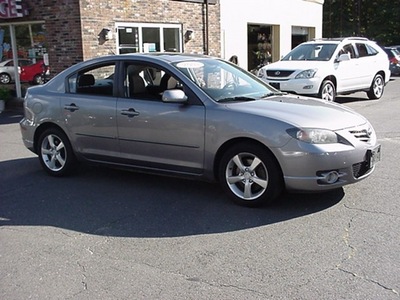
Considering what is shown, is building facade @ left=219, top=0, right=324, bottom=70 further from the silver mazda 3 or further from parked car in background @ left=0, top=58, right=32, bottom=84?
the silver mazda 3

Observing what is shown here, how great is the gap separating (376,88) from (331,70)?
118 inches

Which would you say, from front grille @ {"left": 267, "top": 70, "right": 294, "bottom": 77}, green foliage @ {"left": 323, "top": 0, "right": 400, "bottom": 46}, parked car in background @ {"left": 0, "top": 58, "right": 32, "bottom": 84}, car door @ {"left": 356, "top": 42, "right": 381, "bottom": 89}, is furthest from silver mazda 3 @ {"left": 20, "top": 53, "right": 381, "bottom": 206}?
green foliage @ {"left": 323, "top": 0, "right": 400, "bottom": 46}

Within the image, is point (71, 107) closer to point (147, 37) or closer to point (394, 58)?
point (147, 37)

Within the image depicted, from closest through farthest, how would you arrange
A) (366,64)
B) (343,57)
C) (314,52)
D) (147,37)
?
(343,57), (314,52), (366,64), (147,37)

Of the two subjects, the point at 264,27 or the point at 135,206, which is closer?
the point at 135,206

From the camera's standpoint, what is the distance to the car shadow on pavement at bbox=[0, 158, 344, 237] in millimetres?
4590

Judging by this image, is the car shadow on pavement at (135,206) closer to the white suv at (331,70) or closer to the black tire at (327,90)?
the white suv at (331,70)

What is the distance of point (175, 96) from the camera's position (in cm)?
517

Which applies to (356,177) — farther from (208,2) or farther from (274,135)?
(208,2)

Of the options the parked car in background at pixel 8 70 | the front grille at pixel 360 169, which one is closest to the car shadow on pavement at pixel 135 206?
the front grille at pixel 360 169

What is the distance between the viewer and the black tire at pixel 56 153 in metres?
6.36

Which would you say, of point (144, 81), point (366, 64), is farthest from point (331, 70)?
point (144, 81)

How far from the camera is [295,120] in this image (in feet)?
15.6

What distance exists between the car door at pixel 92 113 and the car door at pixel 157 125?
0.17m
